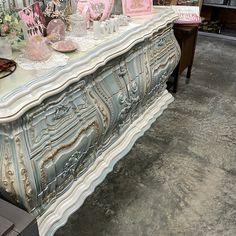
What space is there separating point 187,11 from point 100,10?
129 cm

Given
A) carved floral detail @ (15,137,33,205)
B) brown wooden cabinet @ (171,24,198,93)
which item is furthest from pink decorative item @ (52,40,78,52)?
brown wooden cabinet @ (171,24,198,93)

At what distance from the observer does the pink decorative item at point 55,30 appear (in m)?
1.61

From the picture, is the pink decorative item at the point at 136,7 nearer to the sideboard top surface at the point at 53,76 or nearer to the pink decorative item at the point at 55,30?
the sideboard top surface at the point at 53,76

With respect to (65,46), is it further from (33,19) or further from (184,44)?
(184,44)

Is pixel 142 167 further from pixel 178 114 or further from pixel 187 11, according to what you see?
pixel 187 11

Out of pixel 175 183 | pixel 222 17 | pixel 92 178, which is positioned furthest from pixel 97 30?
pixel 222 17

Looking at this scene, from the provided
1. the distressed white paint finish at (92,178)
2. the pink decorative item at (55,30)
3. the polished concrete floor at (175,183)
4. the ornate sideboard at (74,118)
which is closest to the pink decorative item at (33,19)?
the pink decorative item at (55,30)

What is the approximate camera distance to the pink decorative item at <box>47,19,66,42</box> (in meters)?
1.61

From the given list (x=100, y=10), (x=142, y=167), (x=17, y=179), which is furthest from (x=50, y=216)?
(x=100, y=10)

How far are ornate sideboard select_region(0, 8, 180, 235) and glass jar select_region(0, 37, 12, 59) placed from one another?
0.18 meters

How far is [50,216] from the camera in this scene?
1590 millimetres

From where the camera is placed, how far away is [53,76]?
130 cm

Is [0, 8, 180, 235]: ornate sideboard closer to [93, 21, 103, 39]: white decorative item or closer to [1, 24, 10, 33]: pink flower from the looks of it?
[93, 21, 103, 39]: white decorative item

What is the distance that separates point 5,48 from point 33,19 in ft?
0.75
